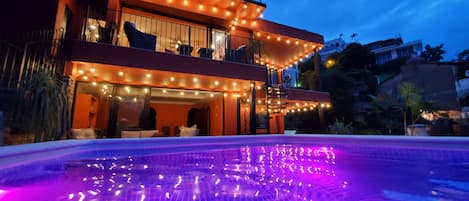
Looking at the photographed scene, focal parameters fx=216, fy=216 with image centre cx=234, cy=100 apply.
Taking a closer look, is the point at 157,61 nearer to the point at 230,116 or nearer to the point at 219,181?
the point at 230,116

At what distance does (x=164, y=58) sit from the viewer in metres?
5.48

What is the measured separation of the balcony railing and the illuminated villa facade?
26mm

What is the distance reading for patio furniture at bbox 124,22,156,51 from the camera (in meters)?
5.48

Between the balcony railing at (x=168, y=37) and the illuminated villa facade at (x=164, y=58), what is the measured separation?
0.09 feet

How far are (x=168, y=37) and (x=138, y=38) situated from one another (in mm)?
2803

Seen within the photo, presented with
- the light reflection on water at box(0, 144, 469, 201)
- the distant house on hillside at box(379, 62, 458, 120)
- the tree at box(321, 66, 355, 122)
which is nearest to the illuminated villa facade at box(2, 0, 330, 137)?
the light reflection on water at box(0, 144, 469, 201)

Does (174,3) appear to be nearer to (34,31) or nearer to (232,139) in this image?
(34,31)

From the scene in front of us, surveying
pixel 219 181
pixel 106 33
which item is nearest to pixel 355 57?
pixel 106 33

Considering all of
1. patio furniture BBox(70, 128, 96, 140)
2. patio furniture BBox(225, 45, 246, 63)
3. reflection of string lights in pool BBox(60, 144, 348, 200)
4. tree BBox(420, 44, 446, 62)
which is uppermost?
tree BBox(420, 44, 446, 62)

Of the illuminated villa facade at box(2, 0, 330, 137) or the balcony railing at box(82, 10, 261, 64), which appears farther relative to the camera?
the balcony railing at box(82, 10, 261, 64)

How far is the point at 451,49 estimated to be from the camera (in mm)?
68125

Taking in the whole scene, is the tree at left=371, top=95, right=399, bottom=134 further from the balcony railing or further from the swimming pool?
the swimming pool

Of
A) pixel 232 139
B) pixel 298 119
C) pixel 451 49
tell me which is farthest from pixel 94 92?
pixel 451 49

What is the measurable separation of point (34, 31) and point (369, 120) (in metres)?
17.8
